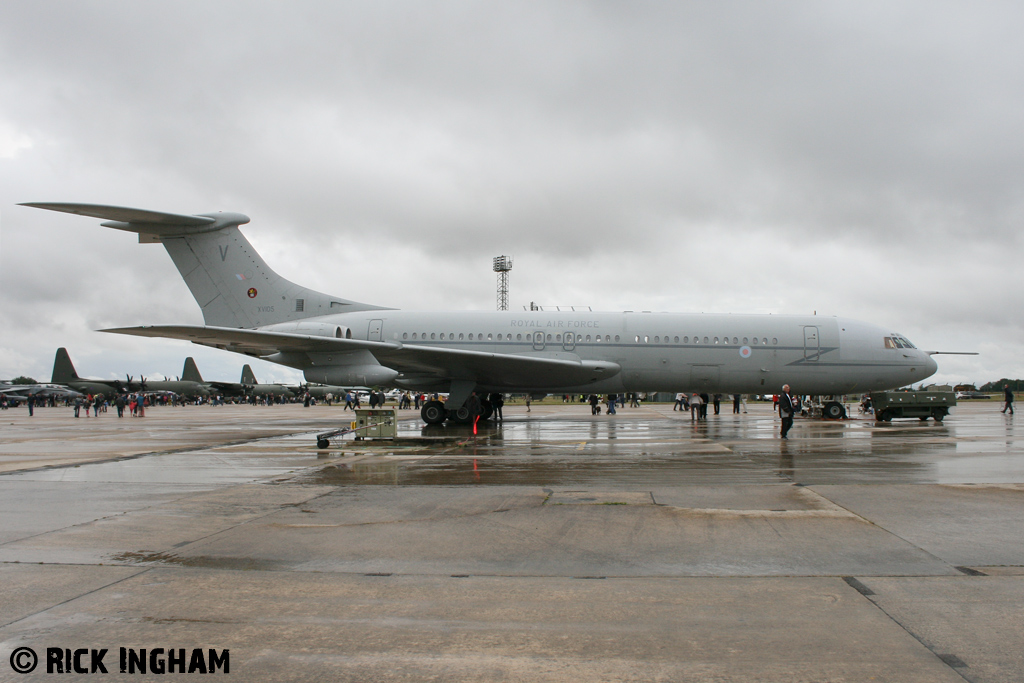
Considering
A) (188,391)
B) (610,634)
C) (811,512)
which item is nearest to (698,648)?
(610,634)

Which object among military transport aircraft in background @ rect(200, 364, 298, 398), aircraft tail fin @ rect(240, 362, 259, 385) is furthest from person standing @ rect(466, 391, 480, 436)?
aircraft tail fin @ rect(240, 362, 259, 385)

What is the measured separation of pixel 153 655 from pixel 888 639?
4.11 m

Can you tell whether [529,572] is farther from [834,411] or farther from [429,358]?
[834,411]

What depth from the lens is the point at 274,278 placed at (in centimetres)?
2259

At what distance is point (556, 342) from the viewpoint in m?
21.4

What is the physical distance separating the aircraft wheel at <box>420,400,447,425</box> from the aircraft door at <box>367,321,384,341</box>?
3074mm

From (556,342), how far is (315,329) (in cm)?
812

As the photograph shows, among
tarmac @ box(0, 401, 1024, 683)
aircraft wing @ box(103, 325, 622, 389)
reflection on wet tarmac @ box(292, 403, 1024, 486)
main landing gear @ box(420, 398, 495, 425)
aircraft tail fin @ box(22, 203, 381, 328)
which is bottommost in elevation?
reflection on wet tarmac @ box(292, 403, 1024, 486)

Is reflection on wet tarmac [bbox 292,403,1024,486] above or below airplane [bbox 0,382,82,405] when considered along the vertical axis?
below

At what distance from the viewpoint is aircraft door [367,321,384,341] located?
21625mm

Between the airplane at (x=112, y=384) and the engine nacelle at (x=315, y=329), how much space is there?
50.8 meters

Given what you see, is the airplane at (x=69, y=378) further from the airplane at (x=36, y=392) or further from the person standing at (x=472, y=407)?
the person standing at (x=472, y=407)

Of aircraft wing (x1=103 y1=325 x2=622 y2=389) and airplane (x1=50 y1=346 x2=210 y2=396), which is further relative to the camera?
airplane (x1=50 y1=346 x2=210 y2=396)

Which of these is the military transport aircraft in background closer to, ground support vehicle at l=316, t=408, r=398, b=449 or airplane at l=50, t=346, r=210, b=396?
airplane at l=50, t=346, r=210, b=396
